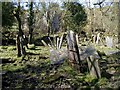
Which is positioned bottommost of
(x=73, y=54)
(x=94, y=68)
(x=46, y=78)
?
(x=46, y=78)

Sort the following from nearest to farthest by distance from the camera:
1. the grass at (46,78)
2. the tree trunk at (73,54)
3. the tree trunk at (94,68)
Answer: the grass at (46,78)
the tree trunk at (94,68)
the tree trunk at (73,54)

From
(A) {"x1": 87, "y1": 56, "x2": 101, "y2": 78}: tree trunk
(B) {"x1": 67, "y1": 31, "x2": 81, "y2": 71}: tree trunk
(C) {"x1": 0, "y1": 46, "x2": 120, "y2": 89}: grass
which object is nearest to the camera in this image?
(C) {"x1": 0, "y1": 46, "x2": 120, "y2": 89}: grass

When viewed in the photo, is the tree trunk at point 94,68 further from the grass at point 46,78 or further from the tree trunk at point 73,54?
the tree trunk at point 73,54

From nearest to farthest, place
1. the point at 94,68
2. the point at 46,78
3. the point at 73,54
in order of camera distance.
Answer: the point at 94,68
the point at 46,78
the point at 73,54

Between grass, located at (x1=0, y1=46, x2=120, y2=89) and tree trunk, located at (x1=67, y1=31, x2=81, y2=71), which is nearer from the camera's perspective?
grass, located at (x1=0, y1=46, x2=120, y2=89)

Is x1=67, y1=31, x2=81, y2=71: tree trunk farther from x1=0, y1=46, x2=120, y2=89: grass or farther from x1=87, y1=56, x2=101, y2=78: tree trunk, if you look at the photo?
x1=87, y1=56, x2=101, y2=78: tree trunk

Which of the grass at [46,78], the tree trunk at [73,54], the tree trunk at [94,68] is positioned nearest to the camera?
the grass at [46,78]

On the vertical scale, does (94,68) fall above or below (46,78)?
above

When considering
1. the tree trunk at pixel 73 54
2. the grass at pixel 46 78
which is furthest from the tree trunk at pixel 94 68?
the tree trunk at pixel 73 54

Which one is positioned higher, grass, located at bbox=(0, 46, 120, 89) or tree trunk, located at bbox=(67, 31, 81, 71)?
tree trunk, located at bbox=(67, 31, 81, 71)

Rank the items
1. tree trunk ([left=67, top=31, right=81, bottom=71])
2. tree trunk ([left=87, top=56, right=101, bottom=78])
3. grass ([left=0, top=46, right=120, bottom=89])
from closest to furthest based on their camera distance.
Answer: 1. grass ([left=0, top=46, right=120, bottom=89])
2. tree trunk ([left=87, top=56, right=101, bottom=78])
3. tree trunk ([left=67, top=31, right=81, bottom=71])

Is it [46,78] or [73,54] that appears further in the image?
→ [73,54]

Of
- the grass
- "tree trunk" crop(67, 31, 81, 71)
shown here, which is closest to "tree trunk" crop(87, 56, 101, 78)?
the grass

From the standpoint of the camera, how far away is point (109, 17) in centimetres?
3716
